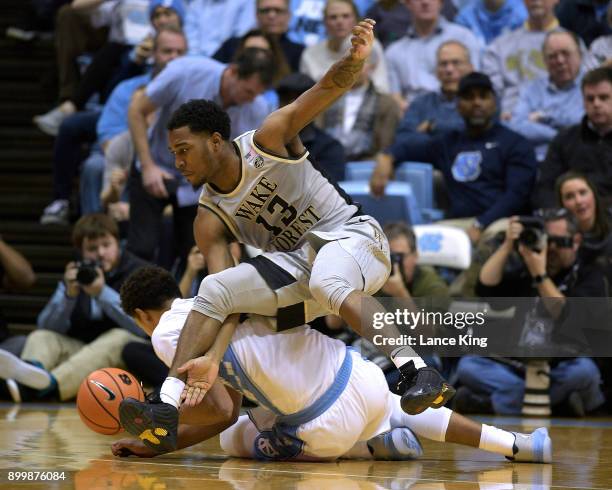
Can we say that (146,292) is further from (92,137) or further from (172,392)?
(92,137)

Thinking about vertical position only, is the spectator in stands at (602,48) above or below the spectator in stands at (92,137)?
above

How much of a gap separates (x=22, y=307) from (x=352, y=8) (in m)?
3.81

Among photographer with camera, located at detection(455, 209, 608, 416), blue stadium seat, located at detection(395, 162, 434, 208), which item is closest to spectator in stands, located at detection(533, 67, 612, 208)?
photographer with camera, located at detection(455, 209, 608, 416)

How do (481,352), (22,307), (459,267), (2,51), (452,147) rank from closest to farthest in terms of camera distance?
(481,352)
(459,267)
(452,147)
(22,307)
(2,51)

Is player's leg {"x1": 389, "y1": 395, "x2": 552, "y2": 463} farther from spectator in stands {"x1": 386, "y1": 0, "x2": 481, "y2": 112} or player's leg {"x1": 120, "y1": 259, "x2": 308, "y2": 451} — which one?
spectator in stands {"x1": 386, "y1": 0, "x2": 481, "y2": 112}

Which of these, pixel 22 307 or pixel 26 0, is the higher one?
pixel 26 0

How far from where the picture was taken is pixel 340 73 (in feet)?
17.6

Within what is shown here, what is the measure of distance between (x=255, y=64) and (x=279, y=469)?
3.85m

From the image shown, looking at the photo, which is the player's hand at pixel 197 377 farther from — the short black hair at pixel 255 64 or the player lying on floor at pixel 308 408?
the short black hair at pixel 255 64

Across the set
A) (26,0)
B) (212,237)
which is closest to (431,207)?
(212,237)

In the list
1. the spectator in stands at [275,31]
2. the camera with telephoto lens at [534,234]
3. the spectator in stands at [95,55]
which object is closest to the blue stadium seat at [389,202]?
the camera with telephoto lens at [534,234]

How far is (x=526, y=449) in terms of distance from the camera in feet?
17.3

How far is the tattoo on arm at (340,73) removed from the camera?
17.6ft

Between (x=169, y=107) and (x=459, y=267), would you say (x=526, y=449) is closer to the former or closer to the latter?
(x=459, y=267)
